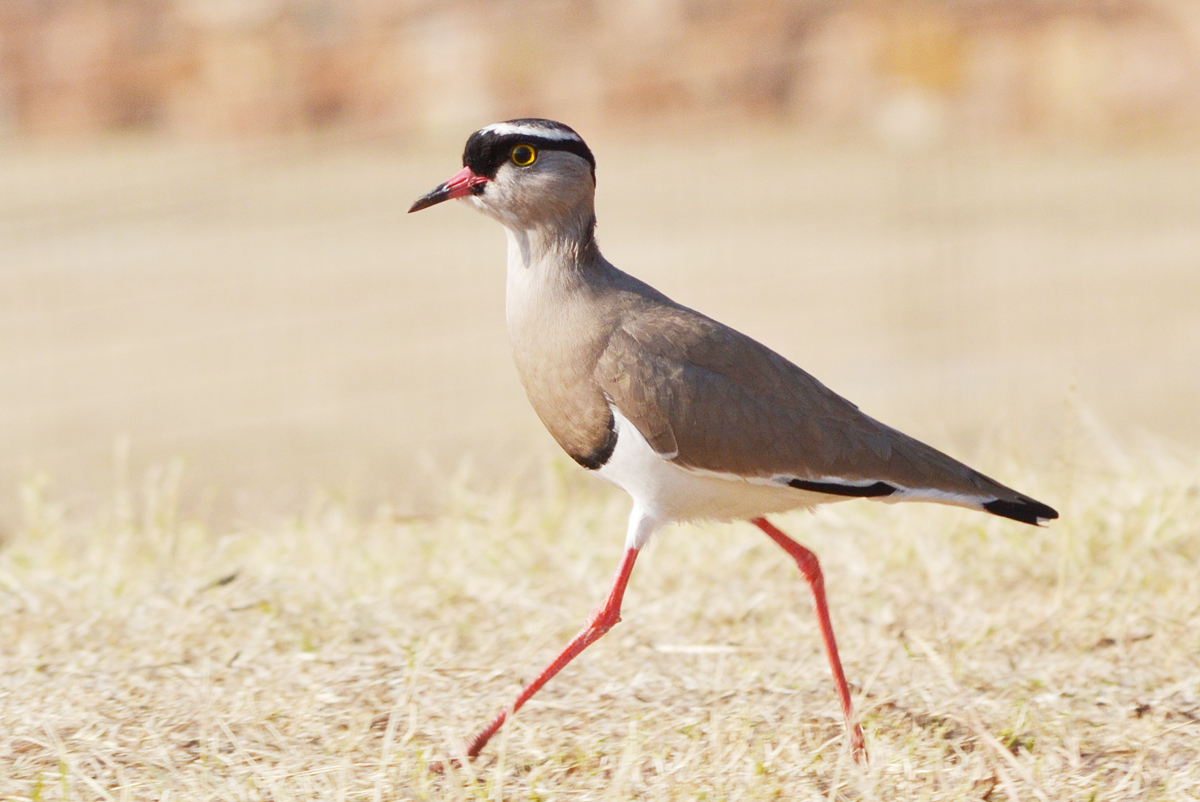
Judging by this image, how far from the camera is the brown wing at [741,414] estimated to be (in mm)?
2945

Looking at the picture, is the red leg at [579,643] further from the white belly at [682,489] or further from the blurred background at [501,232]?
the blurred background at [501,232]

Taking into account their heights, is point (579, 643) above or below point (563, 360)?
below

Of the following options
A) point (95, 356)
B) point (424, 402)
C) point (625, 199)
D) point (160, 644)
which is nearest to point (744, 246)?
point (625, 199)

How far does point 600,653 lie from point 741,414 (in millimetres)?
842

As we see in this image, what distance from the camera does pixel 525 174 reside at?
307 centimetres

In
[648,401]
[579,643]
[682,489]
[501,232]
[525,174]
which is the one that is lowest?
[579,643]

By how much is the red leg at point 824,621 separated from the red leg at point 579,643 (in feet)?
1.13

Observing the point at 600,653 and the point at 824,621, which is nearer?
the point at 824,621

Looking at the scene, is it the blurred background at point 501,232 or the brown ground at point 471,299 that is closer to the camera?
the brown ground at point 471,299

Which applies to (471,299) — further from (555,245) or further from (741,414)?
(741,414)

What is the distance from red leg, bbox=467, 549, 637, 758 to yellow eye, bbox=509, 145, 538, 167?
2.65 ft

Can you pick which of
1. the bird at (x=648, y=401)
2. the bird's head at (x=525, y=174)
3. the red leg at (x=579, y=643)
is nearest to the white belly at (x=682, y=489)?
the bird at (x=648, y=401)

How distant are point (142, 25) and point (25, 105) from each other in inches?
76.8

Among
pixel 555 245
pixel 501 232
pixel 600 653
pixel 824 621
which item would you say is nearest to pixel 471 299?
pixel 501 232
